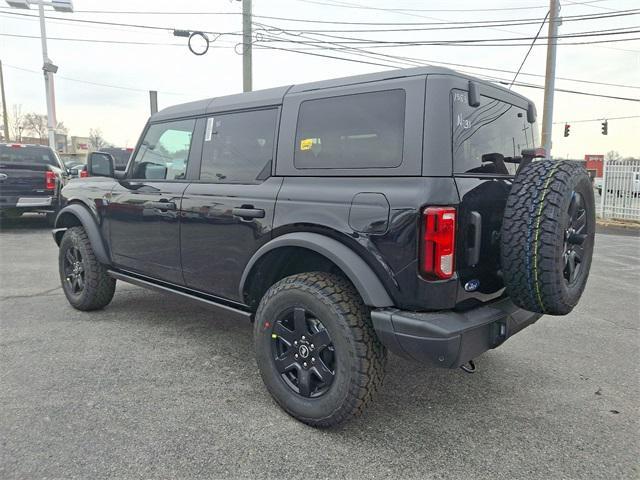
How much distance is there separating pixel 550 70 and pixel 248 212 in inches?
545

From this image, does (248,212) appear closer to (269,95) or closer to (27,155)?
(269,95)

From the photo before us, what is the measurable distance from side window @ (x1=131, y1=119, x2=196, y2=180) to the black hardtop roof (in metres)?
0.10

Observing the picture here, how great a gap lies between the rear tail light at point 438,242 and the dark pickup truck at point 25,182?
32.8 ft

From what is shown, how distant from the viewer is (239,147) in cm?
328

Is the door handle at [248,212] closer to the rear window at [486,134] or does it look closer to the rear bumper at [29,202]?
the rear window at [486,134]

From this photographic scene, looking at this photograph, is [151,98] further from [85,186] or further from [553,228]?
[553,228]

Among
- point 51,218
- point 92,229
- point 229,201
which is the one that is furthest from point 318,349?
point 51,218

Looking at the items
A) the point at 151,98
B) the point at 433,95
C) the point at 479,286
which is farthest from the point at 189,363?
the point at 151,98

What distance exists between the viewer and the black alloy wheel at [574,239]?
2546 millimetres

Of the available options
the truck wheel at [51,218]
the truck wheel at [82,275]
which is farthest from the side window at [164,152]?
the truck wheel at [51,218]

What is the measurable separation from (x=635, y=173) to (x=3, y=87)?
4634 centimetres

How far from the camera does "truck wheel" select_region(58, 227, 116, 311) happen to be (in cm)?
439

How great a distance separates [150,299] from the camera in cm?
520

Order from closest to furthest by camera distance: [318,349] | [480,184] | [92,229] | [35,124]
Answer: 1. [480,184]
2. [318,349]
3. [92,229]
4. [35,124]
